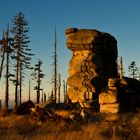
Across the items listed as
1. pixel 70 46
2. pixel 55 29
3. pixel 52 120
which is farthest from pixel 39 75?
pixel 52 120

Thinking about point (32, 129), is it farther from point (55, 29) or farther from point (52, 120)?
point (55, 29)

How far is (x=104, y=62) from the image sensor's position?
1802 inches

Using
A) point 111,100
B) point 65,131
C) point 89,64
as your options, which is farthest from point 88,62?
point 65,131

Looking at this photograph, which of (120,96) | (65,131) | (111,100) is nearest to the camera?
(65,131)

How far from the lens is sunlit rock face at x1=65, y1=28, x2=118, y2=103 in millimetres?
42938

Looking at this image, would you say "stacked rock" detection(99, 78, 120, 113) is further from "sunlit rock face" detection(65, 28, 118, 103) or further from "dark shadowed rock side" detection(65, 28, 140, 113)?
"sunlit rock face" detection(65, 28, 118, 103)

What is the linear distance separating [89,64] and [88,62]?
0.31 meters

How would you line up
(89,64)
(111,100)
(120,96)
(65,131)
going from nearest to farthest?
1. (65,131)
2. (111,100)
3. (120,96)
4. (89,64)

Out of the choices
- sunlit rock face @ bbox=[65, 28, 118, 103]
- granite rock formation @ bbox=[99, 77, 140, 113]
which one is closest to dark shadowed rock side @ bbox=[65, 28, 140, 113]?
sunlit rock face @ bbox=[65, 28, 118, 103]

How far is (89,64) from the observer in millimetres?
44000

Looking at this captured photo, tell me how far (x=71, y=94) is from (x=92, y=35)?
8.24 metres

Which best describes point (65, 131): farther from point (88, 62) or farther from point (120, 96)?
point (88, 62)

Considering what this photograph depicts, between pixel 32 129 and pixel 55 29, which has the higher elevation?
pixel 55 29

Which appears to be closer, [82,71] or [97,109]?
[97,109]
